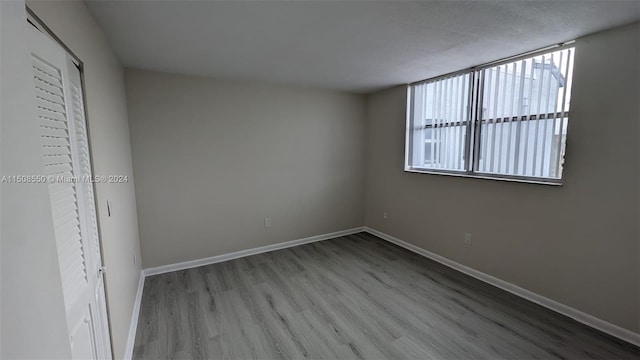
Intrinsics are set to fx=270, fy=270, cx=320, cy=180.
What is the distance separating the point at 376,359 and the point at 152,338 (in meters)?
1.76

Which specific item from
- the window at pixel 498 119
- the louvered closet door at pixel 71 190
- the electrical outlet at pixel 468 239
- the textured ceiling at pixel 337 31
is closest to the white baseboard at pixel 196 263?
the louvered closet door at pixel 71 190

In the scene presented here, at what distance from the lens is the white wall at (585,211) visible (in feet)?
6.73

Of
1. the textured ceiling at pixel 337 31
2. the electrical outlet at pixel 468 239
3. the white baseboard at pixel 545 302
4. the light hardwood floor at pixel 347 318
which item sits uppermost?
the textured ceiling at pixel 337 31

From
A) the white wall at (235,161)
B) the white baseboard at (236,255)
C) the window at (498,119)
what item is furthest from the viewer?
the white baseboard at (236,255)

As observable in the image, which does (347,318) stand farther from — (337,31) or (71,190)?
(337,31)

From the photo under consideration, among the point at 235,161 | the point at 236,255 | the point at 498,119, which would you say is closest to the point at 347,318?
the point at 236,255

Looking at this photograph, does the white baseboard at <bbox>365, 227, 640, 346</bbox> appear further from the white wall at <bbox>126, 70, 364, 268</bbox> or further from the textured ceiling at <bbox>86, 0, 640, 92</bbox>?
the textured ceiling at <bbox>86, 0, 640, 92</bbox>

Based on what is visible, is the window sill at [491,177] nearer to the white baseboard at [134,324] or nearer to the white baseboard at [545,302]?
the white baseboard at [545,302]

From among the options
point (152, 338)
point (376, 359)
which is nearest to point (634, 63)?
point (376, 359)

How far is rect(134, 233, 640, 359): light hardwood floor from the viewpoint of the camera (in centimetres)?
203

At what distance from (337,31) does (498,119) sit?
6.49 ft

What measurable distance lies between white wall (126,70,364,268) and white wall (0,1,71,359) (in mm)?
2818

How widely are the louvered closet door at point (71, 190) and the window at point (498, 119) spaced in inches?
134

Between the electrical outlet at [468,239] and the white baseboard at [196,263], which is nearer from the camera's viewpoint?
the white baseboard at [196,263]
